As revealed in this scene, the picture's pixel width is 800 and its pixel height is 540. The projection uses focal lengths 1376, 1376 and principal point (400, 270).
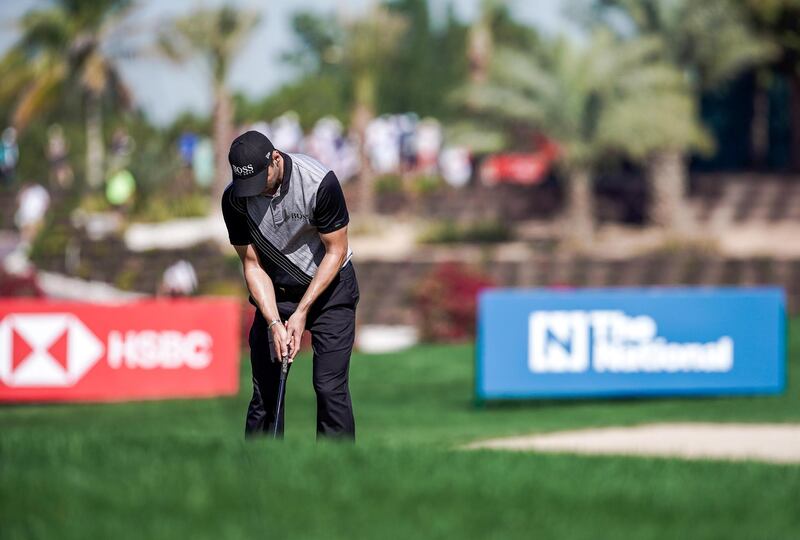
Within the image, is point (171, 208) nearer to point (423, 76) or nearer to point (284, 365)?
point (284, 365)

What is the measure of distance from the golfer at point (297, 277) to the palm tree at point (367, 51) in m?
27.5

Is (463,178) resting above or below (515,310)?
above

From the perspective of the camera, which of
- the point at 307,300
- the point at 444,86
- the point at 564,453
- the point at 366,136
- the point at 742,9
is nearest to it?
the point at 564,453

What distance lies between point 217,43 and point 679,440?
25838mm

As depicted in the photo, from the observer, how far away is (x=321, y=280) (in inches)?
289

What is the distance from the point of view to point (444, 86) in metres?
71.1

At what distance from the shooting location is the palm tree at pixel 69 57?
3538 centimetres

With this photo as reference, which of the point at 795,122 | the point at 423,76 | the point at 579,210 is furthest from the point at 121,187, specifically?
the point at 423,76

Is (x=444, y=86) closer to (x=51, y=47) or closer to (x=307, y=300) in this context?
(x=51, y=47)

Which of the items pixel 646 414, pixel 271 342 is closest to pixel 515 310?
pixel 646 414

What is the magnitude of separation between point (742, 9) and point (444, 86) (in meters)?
40.2

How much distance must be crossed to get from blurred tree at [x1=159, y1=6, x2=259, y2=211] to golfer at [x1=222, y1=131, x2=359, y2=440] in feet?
91.8

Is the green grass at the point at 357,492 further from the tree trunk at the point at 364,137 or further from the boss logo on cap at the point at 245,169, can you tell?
the tree trunk at the point at 364,137

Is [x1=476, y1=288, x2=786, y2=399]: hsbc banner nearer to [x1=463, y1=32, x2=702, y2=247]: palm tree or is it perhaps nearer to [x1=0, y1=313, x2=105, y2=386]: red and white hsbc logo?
[x1=0, y1=313, x2=105, y2=386]: red and white hsbc logo
